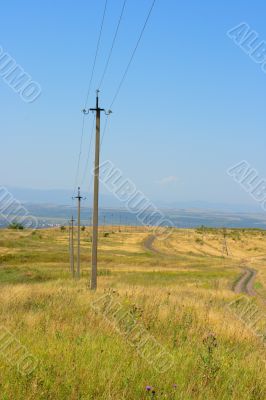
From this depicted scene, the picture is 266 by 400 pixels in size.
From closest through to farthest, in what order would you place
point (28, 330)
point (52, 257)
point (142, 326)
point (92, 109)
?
point (28, 330) < point (142, 326) < point (92, 109) < point (52, 257)

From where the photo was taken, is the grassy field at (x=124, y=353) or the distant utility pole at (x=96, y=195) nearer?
the grassy field at (x=124, y=353)

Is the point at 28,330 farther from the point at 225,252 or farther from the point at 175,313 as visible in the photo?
the point at 225,252

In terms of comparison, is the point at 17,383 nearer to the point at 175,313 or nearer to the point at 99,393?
the point at 99,393

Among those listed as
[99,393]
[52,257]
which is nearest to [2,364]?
[99,393]

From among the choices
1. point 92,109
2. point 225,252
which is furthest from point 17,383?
point 225,252

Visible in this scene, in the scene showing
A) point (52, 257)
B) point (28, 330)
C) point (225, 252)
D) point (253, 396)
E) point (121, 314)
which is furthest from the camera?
point (225, 252)

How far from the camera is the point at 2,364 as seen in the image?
18.2ft

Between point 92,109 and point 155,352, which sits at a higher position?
point 92,109

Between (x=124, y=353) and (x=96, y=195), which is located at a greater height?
(x=96, y=195)

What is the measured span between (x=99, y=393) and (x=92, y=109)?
2272 cm

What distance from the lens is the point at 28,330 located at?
7.72 metres

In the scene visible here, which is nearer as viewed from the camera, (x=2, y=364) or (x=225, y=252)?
(x=2, y=364)

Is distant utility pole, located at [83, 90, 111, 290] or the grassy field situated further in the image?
distant utility pole, located at [83, 90, 111, 290]

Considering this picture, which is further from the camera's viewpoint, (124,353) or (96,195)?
(96,195)
